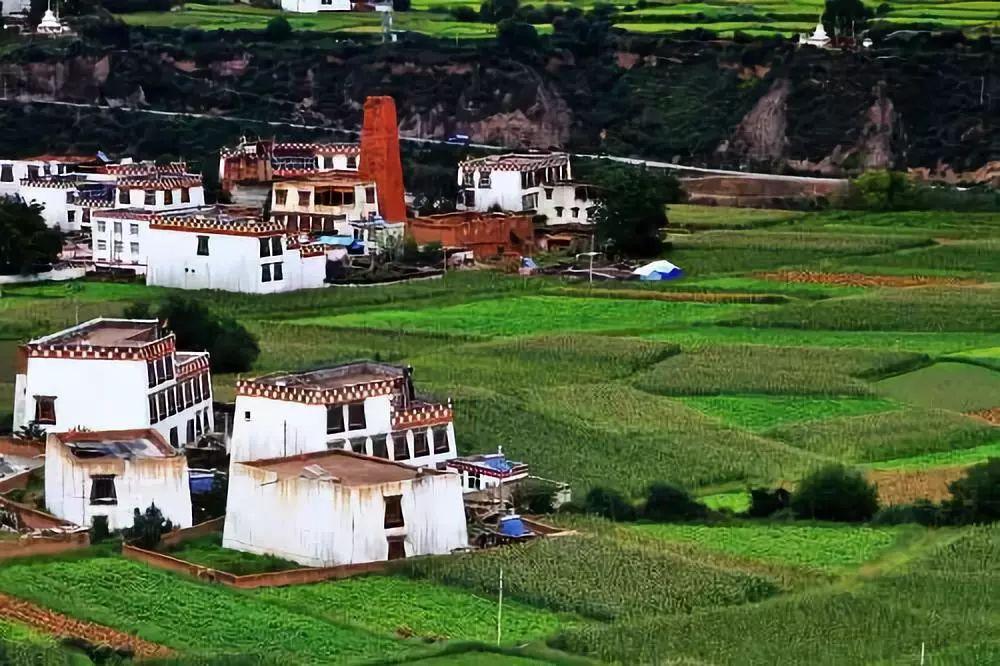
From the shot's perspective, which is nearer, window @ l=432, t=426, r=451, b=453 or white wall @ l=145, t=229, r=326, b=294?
window @ l=432, t=426, r=451, b=453

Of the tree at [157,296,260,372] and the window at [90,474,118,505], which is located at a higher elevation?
the tree at [157,296,260,372]

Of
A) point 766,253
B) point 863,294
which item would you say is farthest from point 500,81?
point 863,294

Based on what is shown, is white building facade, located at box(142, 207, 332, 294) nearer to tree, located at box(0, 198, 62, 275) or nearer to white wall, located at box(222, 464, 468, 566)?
tree, located at box(0, 198, 62, 275)

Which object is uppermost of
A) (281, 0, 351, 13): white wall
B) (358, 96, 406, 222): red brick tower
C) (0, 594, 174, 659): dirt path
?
(281, 0, 351, 13): white wall

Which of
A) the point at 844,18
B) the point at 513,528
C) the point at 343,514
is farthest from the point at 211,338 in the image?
the point at 844,18

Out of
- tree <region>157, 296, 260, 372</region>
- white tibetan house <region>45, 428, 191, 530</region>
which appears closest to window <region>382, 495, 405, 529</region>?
white tibetan house <region>45, 428, 191, 530</region>

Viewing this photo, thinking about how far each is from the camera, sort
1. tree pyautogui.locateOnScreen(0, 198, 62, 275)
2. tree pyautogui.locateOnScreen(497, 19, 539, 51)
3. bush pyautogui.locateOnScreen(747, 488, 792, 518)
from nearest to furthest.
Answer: bush pyautogui.locateOnScreen(747, 488, 792, 518) < tree pyautogui.locateOnScreen(0, 198, 62, 275) < tree pyautogui.locateOnScreen(497, 19, 539, 51)

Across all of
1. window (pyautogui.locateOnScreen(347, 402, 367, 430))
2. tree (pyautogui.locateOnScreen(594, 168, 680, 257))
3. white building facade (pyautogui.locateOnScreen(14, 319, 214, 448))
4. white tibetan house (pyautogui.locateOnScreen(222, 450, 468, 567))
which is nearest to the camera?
white tibetan house (pyautogui.locateOnScreen(222, 450, 468, 567))

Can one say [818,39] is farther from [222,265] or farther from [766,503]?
[766,503]
